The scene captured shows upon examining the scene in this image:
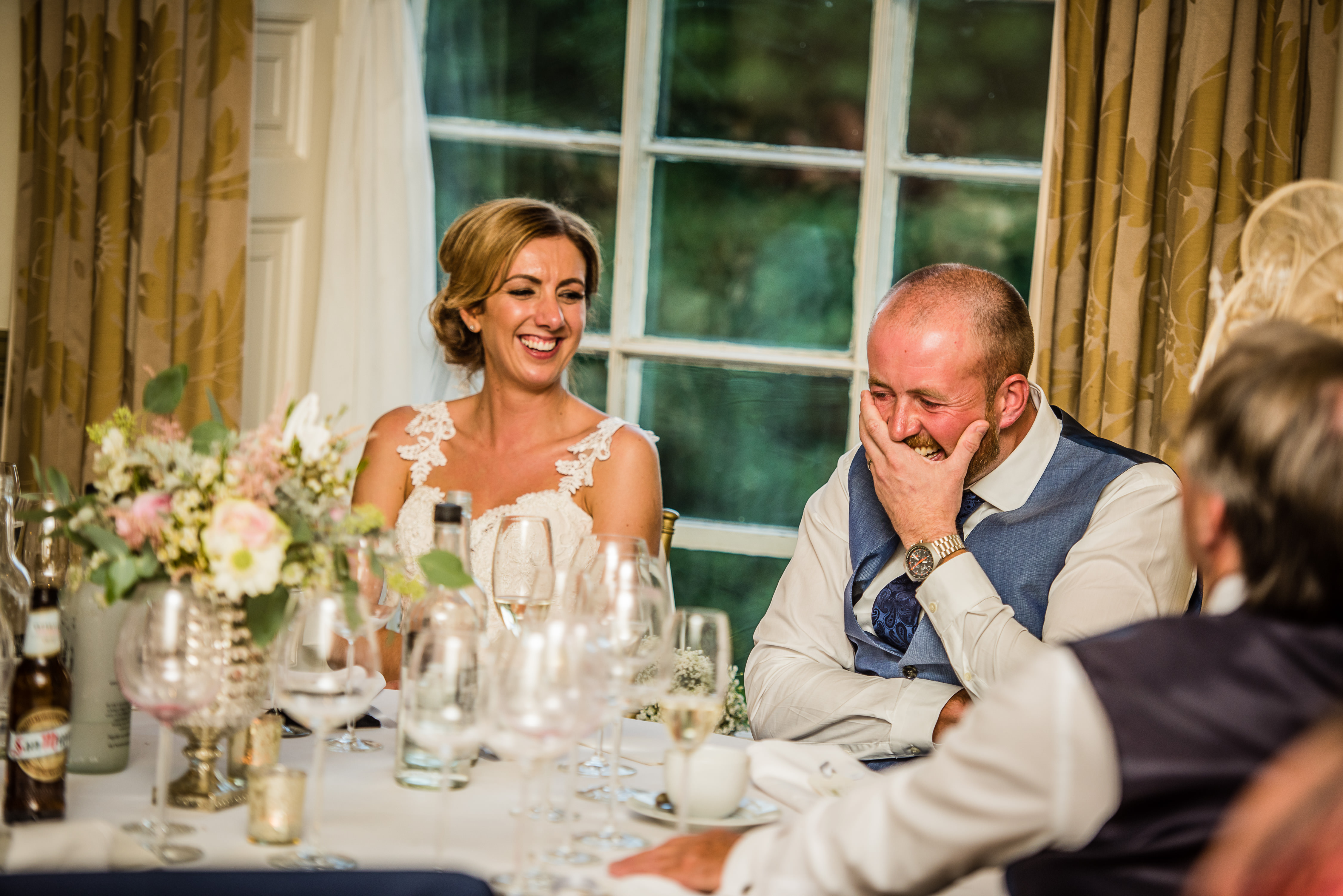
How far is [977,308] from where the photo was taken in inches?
81.4

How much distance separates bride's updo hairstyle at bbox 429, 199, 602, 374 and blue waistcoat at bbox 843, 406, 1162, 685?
1.08 metres

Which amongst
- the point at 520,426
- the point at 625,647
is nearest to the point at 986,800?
the point at 625,647

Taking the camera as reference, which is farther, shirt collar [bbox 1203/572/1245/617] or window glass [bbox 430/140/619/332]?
window glass [bbox 430/140/619/332]

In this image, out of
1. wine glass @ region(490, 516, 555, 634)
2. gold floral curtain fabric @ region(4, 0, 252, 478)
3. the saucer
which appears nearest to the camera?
the saucer

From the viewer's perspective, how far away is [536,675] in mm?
1045

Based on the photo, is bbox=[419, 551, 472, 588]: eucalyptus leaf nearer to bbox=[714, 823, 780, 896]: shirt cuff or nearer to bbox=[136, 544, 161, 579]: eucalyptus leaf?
bbox=[136, 544, 161, 579]: eucalyptus leaf

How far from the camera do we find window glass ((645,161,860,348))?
3.57 m

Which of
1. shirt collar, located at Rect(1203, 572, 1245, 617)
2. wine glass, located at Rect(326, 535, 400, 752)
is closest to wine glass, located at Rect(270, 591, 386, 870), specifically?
wine glass, located at Rect(326, 535, 400, 752)

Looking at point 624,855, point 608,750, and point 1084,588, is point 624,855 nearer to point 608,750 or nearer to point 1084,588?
point 608,750

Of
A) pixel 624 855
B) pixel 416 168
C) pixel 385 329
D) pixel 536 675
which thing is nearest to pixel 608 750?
Answer: pixel 624 855

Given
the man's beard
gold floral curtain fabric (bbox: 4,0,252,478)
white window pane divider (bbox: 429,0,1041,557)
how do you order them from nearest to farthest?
the man's beard
gold floral curtain fabric (bbox: 4,0,252,478)
white window pane divider (bbox: 429,0,1041,557)

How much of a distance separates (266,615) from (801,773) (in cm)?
64

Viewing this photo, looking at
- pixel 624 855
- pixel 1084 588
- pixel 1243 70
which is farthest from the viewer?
pixel 1243 70

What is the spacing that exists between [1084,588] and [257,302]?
248 cm
